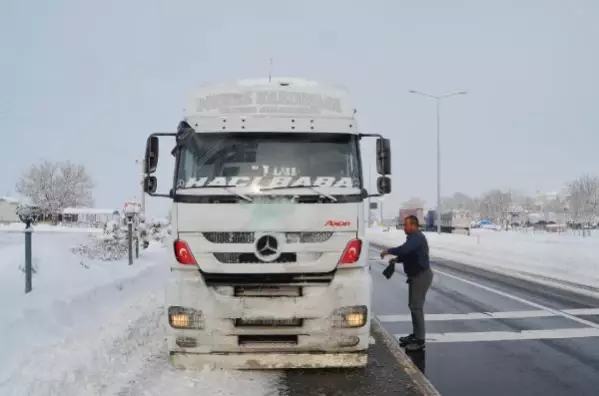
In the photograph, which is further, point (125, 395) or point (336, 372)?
point (336, 372)

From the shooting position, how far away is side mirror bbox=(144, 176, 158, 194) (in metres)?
6.17

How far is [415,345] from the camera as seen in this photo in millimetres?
6738

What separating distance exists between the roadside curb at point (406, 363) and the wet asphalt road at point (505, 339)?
5.5 inches

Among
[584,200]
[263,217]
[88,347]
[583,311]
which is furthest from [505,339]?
[584,200]

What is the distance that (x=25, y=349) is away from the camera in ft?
19.5

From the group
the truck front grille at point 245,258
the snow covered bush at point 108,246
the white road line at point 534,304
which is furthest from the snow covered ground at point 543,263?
the snow covered bush at point 108,246

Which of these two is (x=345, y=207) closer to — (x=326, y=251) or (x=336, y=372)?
(x=326, y=251)

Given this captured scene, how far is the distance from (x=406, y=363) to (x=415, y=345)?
742 mm

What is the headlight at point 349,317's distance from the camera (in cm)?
525

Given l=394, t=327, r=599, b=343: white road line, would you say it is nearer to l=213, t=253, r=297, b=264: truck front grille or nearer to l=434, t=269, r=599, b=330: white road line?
l=434, t=269, r=599, b=330: white road line

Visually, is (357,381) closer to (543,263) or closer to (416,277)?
(416,277)

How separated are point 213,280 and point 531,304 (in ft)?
24.9

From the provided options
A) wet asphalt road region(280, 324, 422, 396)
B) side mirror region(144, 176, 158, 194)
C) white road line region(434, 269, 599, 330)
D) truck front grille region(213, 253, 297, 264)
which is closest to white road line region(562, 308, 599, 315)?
white road line region(434, 269, 599, 330)

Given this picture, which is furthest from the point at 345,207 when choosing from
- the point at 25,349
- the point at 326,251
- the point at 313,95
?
the point at 25,349
